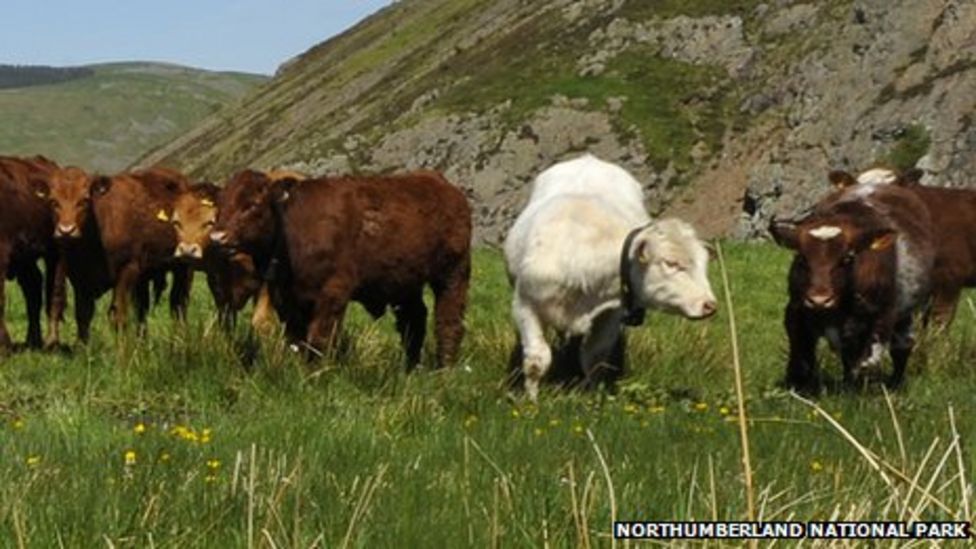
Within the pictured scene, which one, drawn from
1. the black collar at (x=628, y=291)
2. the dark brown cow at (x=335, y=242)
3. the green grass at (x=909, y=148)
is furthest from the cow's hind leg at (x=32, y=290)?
the green grass at (x=909, y=148)

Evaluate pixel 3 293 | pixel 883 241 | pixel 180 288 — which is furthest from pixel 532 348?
pixel 180 288

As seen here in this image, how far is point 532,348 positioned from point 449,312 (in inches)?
A: 88.5

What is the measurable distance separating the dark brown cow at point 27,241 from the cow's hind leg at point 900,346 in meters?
8.19

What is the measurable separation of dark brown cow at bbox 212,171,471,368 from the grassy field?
53 cm

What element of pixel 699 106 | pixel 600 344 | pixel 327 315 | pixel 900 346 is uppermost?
pixel 327 315

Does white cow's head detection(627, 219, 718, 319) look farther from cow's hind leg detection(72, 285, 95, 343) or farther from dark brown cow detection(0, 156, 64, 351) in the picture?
dark brown cow detection(0, 156, 64, 351)

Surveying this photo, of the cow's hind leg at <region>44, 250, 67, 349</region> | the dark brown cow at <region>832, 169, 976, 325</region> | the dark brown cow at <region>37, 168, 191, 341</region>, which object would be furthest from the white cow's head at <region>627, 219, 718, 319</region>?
the cow's hind leg at <region>44, 250, 67, 349</region>

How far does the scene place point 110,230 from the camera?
569 inches

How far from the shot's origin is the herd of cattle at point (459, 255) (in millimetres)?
11023

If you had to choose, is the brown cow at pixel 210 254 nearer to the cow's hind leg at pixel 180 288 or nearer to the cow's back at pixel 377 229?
the cow's back at pixel 377 229

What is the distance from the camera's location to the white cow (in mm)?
10961

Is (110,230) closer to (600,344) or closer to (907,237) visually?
(600,344)

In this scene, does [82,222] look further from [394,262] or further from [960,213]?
[960,213]

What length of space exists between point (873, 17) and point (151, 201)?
42.3 m
